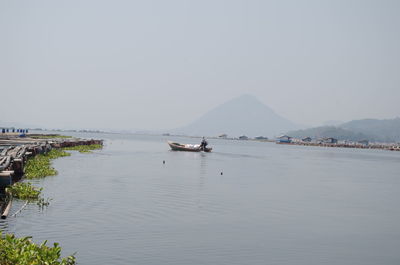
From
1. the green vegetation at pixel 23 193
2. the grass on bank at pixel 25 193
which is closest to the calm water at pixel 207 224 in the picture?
the grass on bank at pixel 25 193

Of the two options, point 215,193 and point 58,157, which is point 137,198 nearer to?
point 215,193

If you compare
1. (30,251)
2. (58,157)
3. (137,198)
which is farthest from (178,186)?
(58,157)

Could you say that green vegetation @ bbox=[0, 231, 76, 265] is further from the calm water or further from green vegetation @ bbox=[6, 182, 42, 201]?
green vegetation @ bbox=[6, 182, 42, 201]

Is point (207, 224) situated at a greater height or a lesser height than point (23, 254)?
lesser

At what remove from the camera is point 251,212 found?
27.3 meters

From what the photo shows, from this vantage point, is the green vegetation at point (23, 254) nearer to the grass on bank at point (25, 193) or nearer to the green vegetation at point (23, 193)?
the grass on bank at point (25, 193)

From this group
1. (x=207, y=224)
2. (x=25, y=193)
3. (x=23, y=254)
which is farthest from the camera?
(x=25, y=193)

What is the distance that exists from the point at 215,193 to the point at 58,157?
118ft

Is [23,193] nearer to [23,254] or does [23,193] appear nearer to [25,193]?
[25,193]

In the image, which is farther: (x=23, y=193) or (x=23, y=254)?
(x=23, y=193)

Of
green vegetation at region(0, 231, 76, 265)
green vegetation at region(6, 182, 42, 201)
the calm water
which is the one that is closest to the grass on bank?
green vegetation at region(6, 182, 42, 201)

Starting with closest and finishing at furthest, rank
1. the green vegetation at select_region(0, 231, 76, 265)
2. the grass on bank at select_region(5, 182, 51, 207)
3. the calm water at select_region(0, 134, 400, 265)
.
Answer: the green vegetation at select_region(0, 231, 76, 265), the calm water at select_region(0, 134, 400, 265), the grass on bank at select_region(5, 182, 51, 207)

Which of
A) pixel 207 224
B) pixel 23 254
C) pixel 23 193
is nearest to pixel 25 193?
pixel 23 193

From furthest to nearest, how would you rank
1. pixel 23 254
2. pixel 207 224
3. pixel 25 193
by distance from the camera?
1. pixel 25 193
2. pixel 207 224
3. pixel 23 254
